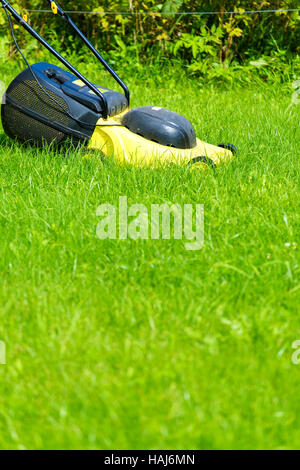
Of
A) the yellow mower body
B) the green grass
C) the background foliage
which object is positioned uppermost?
the background foliage

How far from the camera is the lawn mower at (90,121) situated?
318 centimetres

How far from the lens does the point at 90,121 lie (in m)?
3.23

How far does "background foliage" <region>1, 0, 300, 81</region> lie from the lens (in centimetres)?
563

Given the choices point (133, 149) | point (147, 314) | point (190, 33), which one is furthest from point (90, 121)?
point (190, 33)

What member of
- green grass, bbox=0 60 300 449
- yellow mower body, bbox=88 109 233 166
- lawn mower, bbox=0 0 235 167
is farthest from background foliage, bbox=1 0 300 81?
green grass, bbox=0 60 300 449

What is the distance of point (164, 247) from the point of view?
234 centimetres

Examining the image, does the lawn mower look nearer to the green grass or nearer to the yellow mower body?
the yellow mower body

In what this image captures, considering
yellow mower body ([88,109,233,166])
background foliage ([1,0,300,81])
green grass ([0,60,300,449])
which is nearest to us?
green grass ([0,60,300,449])

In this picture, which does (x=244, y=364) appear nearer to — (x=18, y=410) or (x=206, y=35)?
(x=18, y=410)

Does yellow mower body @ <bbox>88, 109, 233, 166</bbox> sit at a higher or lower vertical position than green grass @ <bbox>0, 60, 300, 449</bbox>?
higher

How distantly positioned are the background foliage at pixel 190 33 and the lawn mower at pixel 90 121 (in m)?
2.49

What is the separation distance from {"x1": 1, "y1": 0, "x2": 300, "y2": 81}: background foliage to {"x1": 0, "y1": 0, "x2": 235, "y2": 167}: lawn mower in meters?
2.49
